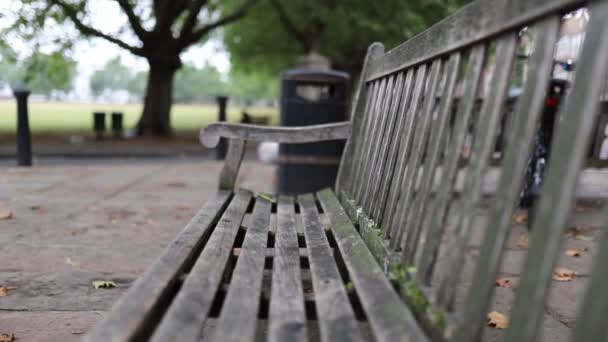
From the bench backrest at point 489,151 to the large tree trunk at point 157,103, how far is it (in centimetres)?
1501

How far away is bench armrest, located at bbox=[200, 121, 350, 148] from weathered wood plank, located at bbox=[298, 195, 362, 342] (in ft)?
2.92

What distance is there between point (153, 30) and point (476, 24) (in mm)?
15115

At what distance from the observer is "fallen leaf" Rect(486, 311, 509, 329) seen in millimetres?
2492

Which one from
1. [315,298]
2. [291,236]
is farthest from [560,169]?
[291,236]

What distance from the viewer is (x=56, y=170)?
26.1 feet

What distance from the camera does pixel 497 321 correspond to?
2520 millimetres

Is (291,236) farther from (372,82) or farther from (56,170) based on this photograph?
(56,170)

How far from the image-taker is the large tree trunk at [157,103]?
1638 cm

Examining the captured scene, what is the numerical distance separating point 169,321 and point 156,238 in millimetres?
2993

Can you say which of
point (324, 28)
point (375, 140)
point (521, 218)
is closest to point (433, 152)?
point (375, 140)

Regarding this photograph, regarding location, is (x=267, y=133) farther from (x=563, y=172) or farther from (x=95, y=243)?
(x=563, y=172)

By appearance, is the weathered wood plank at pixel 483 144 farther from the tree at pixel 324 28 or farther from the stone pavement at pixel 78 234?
the tree at pixel 324 28

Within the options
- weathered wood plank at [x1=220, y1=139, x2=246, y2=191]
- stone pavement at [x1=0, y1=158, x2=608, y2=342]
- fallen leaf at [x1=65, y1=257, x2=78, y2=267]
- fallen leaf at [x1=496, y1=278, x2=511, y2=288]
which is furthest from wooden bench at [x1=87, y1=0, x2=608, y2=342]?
fallen leaf at [x1=65, y1=257, x2=78, y2=267]

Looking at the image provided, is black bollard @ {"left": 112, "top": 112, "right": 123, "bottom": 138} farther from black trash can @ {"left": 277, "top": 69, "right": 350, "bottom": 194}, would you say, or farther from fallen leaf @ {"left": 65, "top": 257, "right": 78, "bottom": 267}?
fallen leaf @ {"left": 65, "top": 257, "right": 78, "bottom": 267}
